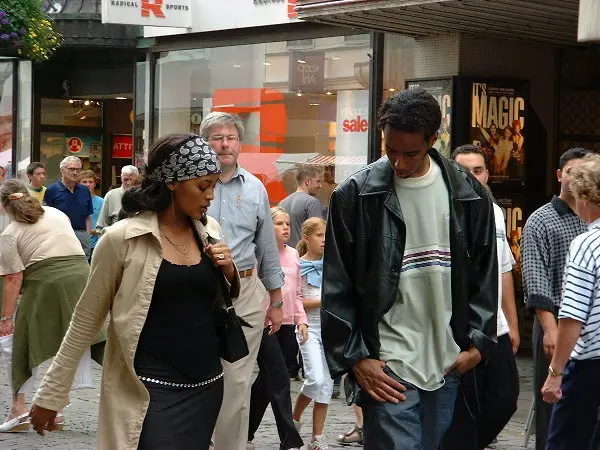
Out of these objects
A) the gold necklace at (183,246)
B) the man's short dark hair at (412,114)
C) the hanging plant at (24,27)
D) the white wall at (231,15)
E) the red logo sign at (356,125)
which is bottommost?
the gold necklace at (183,246)

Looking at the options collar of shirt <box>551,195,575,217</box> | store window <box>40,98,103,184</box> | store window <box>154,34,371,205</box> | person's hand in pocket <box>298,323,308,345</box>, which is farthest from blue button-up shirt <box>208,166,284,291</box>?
store window <box>40,98,103,184</box>

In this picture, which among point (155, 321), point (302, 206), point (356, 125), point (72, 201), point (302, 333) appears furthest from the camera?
point (72, 201)

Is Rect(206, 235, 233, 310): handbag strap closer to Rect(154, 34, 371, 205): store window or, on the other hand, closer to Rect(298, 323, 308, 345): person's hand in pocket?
Rect(298, 323, 308, 345): person's hand in pocket

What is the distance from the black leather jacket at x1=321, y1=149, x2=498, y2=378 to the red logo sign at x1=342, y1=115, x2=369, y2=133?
34.1 ft

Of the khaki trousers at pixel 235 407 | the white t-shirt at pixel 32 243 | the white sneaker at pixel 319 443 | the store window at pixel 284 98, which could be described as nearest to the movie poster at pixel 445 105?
the store window at pixel 284 98

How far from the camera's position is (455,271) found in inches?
193

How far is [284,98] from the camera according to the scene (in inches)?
655

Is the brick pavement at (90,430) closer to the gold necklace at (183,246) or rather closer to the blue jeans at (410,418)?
the gold necklace at (183,246)

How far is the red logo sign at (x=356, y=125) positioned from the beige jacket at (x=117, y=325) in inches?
408

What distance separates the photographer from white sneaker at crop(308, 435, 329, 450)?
29.3 feet

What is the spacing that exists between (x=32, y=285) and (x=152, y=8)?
787 centimetres

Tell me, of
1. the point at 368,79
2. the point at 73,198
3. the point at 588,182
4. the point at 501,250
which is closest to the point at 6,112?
the point at 73,198

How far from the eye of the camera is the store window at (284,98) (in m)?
15.6

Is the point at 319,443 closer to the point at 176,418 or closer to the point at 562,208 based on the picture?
the point at 562,208
